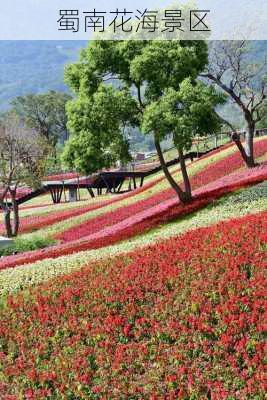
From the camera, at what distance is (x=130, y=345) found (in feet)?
43.2

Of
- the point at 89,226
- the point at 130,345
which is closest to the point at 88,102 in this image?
the point at 89,226

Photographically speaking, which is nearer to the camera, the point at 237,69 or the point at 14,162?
the point at 14,162

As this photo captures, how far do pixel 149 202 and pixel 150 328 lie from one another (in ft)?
109

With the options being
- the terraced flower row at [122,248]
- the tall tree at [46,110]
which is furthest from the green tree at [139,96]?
the tall tree at [46,110]

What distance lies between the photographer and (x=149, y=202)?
1836 inches

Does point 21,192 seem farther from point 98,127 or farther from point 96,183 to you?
point 98,127

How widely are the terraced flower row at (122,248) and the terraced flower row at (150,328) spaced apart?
62.0 inches

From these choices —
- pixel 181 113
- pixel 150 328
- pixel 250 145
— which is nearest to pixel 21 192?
pixel 250 145

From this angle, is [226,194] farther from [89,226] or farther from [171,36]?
[89,226]

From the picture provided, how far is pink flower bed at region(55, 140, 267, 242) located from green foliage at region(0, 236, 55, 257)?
2.88 metres

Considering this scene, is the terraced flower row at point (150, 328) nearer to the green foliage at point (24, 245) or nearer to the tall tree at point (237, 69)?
the green foliage at point (24, 245)

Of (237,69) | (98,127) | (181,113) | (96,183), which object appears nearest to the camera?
(181,113)

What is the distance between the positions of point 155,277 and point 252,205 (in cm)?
1147

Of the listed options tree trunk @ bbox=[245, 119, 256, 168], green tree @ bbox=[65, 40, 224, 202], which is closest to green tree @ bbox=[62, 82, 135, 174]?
green tree @ bbox=[65, 40, 224, 202]
